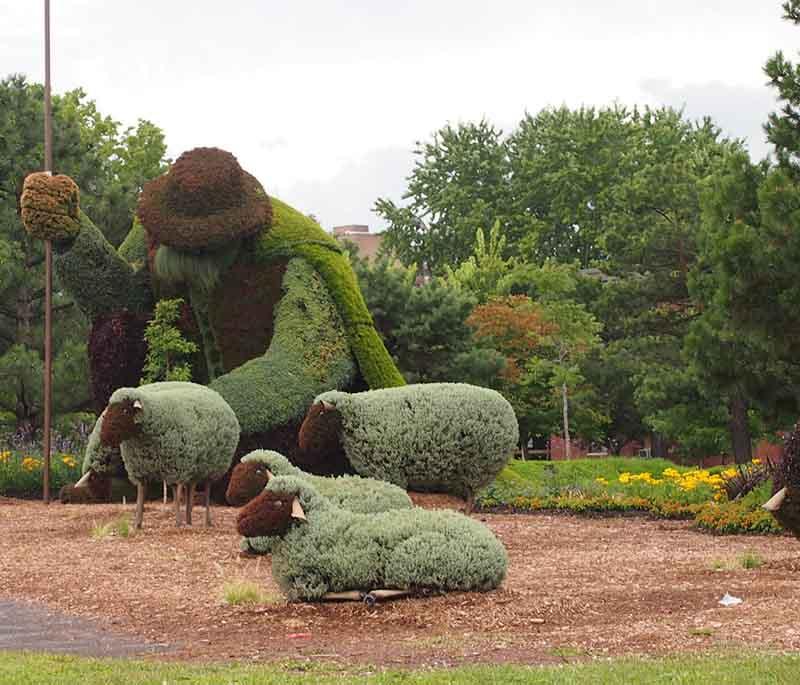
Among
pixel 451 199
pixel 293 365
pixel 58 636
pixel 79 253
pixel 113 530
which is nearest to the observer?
pixel 58 636

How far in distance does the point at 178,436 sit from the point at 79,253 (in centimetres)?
630

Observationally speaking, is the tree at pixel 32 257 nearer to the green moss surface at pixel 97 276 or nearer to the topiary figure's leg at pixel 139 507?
the green moss surface at pixel 97 276

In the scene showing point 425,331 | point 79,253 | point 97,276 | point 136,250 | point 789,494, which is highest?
point 136,250

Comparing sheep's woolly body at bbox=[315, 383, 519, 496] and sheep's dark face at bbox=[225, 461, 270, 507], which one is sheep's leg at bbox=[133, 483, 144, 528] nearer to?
sheep's woolly body at bbox=[315, 383, 519, 496]

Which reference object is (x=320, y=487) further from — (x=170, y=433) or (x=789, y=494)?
(x=789, y=494)

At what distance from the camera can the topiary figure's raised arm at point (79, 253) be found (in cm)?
1755

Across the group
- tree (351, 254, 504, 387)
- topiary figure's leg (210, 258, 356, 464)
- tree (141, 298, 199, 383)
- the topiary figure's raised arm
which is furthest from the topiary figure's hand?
tree (351, 254, 504, 387)

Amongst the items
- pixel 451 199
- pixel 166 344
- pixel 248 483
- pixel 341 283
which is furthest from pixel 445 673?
pixel 451 199

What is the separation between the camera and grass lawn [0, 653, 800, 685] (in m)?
5.78

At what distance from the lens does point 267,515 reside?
8703 mm

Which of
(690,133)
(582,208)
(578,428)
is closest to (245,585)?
(578,428)

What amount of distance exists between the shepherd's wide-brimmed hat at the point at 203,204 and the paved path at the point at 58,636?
8124 mm

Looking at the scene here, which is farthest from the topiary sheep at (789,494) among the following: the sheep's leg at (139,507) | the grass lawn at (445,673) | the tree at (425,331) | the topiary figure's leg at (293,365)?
the tree at (425,331)

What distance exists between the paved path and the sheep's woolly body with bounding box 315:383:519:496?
172 inches
